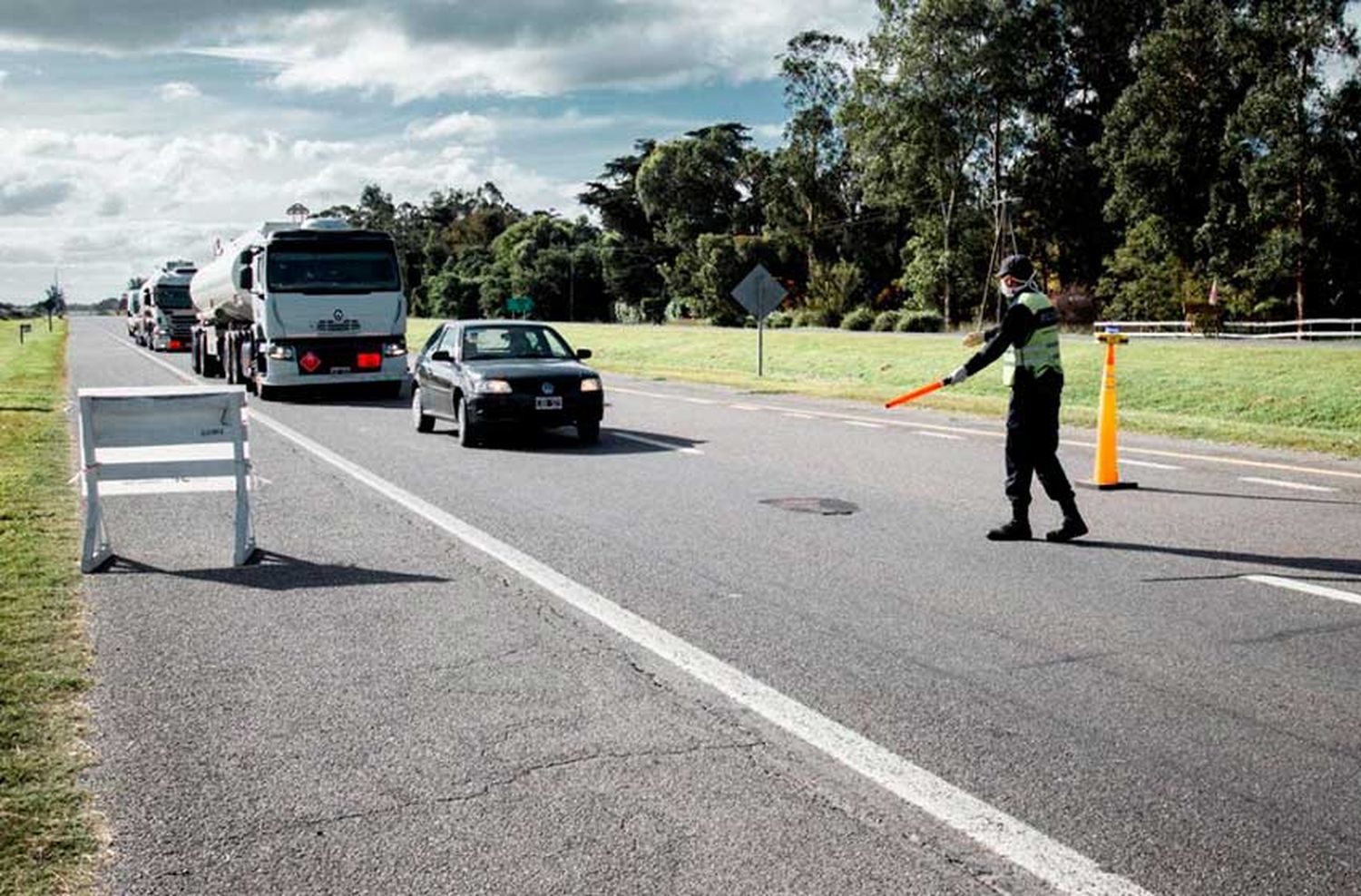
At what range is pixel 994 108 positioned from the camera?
62.8m

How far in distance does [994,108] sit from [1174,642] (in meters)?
60.8

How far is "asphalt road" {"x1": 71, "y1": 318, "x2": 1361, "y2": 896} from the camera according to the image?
369 centimetres

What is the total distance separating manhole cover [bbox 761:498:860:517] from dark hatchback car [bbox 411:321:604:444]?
16.5ft

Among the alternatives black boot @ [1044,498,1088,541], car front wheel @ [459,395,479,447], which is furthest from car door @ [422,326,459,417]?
black boot @ [1044,498,1088,541]

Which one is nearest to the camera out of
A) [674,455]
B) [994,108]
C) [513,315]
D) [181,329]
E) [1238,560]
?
[1238,560]

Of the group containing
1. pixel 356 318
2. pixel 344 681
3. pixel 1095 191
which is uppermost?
pixel 1095 191

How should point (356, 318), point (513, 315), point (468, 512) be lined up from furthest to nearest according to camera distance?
point (513, 315) < point (356, 318) < point (468, 512)

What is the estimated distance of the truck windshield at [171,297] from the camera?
47.2 m

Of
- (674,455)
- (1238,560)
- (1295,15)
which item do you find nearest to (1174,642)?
(1238,560)

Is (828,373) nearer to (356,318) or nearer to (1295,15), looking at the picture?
(356,318)

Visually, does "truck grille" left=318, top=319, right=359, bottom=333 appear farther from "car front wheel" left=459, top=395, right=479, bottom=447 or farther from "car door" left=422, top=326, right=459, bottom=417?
"car front wheel" left=459, top=395, right=479, bottom=447

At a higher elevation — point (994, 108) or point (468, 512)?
→ point (994, 108)

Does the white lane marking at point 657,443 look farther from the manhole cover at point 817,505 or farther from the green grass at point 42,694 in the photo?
the green grass at point 42,694

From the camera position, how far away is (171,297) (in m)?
47.6
